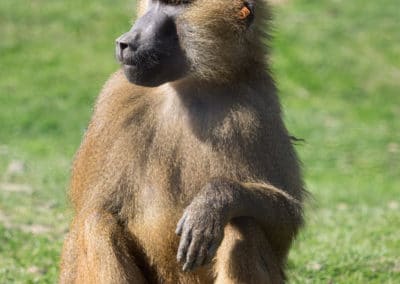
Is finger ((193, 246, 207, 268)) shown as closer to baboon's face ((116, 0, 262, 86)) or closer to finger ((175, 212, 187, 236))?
finger ((175, 212, 187, 236))

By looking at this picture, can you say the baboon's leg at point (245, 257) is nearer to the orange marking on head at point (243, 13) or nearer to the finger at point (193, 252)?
the finger at point (193, 252)

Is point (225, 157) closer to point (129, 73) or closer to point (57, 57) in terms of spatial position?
point (129, 73)

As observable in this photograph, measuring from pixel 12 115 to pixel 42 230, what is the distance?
285 inches

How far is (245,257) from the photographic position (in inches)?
185

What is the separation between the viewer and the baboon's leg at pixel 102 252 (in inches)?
187

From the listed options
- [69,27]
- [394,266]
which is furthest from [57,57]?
[394,266]

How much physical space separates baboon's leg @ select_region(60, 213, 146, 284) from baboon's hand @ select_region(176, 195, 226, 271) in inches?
16.3

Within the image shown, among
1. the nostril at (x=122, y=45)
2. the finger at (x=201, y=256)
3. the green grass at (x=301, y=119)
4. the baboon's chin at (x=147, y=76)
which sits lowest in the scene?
the green grass at (x=301, y=119)

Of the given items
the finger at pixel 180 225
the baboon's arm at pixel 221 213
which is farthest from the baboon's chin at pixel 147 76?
the finger at pixel 180 225

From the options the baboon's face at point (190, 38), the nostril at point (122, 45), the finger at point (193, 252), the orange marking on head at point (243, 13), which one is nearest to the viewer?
the finger at point (193, 252)

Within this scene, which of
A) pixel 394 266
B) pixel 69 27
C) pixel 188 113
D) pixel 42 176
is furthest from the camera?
pixel 69 27

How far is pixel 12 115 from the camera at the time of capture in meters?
15.3

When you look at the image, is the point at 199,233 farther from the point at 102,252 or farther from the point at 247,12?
the point at 247,12

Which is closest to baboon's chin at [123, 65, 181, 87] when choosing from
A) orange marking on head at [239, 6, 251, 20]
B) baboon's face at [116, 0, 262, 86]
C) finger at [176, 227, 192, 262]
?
baboon's face at [116, 0, 262, 86]
